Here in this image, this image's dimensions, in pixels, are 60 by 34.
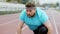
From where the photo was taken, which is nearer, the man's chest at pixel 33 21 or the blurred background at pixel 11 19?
the man's chest at pixel 33 21

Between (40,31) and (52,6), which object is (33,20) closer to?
(40,31)

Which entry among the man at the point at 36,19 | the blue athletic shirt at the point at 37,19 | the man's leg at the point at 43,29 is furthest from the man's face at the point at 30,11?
the man's leg at the point at 43,29

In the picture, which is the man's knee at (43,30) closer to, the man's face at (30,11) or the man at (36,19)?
the man at (36,19)

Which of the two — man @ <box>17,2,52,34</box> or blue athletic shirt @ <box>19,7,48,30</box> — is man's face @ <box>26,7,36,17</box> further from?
blue athletic shirt @ <box>19,7,48,30</box>

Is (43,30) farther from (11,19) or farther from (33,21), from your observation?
(11,19)

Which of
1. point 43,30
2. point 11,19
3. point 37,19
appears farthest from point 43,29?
point 11,19

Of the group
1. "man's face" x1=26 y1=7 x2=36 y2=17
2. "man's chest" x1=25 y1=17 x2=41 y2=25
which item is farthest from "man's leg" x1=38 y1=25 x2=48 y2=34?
"man's face" x1=26 y1=7 x2=36 y2=17

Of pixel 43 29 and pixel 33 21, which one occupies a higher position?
pixel 33 21

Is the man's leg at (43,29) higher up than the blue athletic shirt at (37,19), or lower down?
lower down

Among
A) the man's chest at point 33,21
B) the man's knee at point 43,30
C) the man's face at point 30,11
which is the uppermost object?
the man's face at point 30,11

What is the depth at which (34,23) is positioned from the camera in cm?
434

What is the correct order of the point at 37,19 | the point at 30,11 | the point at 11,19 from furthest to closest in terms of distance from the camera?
the point at 11,19 < the point at 37,19 < the point at 30,11

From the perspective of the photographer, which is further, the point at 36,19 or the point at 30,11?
the point at 36,19

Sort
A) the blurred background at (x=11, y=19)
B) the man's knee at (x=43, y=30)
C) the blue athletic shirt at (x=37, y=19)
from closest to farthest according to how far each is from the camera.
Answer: the blue athletic shirt at (x=37, y=19) → the man's knee at (x=43, y=30) → the blurred background at (x=11, y=19)
